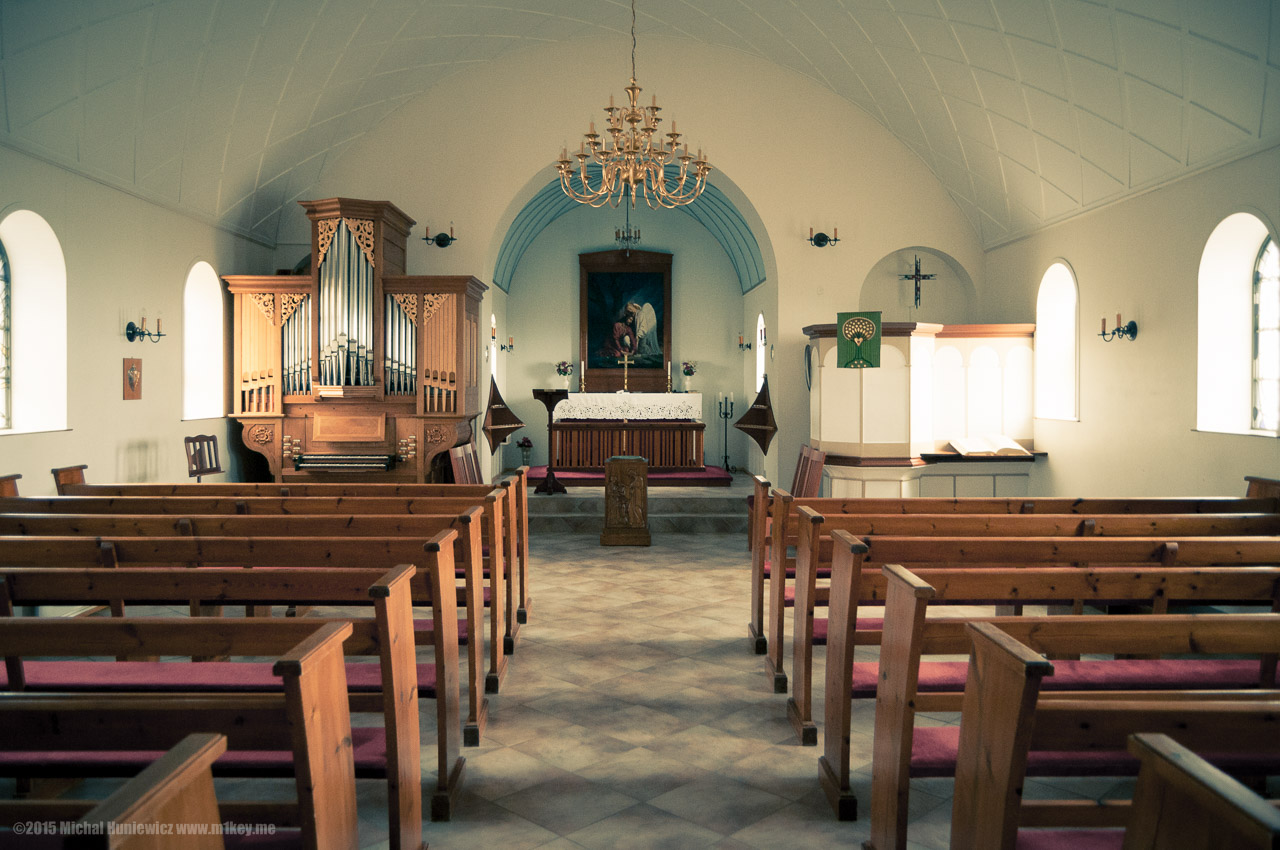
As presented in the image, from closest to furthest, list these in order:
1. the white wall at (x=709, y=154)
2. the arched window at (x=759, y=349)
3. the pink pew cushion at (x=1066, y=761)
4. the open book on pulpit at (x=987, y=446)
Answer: the pink pew cushion at (x=1066, y=761) < the open book on pulpit at (x=987, y=446) < the white wall at (x=709, y=154) < the arched window at (x=759, y=349)

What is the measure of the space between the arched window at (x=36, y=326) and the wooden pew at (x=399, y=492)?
102 centimetres

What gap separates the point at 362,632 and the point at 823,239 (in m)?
7.92

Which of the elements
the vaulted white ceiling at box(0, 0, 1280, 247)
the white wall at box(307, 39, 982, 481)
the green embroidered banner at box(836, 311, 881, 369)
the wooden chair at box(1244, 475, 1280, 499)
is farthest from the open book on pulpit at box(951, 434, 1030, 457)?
the wooden chair at box(1244, 475, 1280, 499)

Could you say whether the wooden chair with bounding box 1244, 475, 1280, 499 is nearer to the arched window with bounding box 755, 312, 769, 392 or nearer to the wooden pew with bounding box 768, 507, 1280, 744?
the wooden pew with bounding box 768, 507, 1280, 744

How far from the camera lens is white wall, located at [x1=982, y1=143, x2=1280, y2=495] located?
18.7 feet

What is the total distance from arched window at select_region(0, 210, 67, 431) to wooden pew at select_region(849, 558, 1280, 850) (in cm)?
562

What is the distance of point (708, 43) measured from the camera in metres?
9.37

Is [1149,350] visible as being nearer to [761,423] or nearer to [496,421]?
[761,423]

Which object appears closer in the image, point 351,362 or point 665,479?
point 351,362

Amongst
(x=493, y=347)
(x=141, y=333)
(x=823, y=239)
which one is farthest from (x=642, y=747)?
(x=493, y=347)

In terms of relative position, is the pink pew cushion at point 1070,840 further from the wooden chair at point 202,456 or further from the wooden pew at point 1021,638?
the wooden chair at point 202,456

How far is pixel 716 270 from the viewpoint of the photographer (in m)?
13.6

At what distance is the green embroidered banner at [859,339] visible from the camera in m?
8.12

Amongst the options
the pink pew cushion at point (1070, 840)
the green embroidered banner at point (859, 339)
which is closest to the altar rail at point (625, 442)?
the green embroidered banner at point (859, 339)
